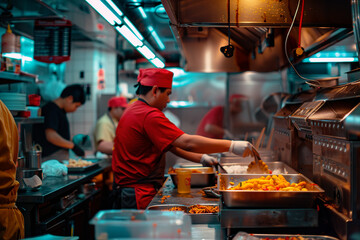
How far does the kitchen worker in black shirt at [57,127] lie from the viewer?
5277mm

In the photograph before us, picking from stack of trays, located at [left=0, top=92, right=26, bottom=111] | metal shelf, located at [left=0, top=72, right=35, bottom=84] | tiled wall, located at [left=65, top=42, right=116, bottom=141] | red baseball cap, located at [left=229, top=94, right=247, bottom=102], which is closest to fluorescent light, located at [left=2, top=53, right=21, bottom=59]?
metal shelf, located at [left=0, top=72, right=35, bottom=84]

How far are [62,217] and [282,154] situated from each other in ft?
7.57

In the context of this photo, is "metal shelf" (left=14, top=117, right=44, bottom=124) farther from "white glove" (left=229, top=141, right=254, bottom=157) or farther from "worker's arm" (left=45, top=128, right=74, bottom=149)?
"white glove" (left=229, top=141, right=254, bottom=157)

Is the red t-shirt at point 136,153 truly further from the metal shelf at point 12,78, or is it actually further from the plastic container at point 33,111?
the plastic container at point 33,111

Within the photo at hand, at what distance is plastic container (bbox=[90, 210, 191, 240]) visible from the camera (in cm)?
145

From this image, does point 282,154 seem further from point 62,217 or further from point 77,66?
point 77,66

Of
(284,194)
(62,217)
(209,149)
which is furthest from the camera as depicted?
(62,217)

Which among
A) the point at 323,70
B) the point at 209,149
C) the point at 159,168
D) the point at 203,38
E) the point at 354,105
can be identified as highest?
the point at 203,38

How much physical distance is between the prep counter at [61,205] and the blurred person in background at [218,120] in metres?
2.76

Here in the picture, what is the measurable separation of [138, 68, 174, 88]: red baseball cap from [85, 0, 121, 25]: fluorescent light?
508 millimetres

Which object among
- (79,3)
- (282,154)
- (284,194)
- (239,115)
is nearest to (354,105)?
(284,194)

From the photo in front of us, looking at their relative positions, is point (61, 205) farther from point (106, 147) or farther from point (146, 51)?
point (106, 147)

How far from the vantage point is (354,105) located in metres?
1.90

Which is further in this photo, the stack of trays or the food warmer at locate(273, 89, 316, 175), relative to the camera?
the stack of trays
